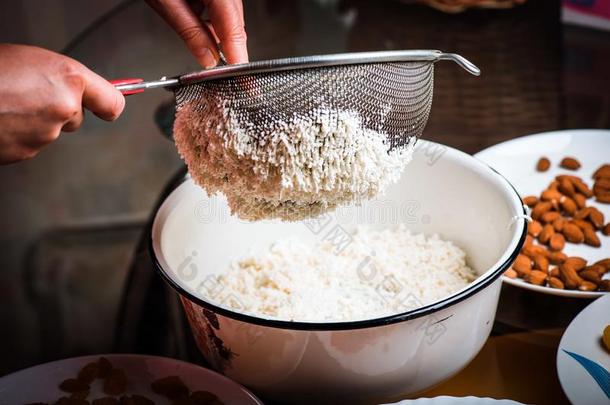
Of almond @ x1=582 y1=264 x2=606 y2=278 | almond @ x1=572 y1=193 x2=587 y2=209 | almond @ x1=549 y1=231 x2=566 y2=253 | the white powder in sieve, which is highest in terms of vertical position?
the white powder in sieve

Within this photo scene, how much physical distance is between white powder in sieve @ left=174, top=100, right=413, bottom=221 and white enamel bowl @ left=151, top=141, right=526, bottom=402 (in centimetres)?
10

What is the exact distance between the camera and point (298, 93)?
61cm

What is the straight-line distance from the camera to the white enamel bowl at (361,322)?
0.57 metres

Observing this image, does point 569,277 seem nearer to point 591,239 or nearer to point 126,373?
point 591,239

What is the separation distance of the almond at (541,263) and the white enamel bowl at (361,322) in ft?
0.19

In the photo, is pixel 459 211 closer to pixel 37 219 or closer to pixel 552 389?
pixel 552 389

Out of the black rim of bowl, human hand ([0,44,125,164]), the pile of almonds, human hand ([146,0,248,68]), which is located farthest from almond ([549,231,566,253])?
human hand ([0,44,125,164])

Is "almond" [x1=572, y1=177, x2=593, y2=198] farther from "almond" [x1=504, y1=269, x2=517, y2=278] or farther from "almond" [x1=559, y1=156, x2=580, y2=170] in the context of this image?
"almond" [x1=504, y1=269, x2=517, y2=278]

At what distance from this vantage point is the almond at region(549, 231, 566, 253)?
0.79 metres

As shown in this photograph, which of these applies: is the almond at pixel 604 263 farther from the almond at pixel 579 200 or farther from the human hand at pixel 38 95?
the human hand at pixel 38 95

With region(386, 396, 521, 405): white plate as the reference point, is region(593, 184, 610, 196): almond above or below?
below

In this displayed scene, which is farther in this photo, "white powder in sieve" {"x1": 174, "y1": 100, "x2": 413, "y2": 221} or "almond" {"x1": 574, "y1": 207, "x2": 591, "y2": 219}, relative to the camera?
"almond" {"x1": 574, "y1": 207, "x2": 591, "y2": 219}

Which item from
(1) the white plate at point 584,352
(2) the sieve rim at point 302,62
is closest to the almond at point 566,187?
(1) the white plate at point 584,352

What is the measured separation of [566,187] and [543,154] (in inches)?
3.2
